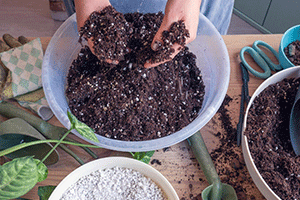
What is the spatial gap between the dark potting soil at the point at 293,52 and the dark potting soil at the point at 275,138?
0.11 metres

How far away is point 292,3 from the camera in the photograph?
5.50 ft

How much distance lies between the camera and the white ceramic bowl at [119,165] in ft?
1.89

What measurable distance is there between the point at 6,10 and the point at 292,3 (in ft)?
7.65

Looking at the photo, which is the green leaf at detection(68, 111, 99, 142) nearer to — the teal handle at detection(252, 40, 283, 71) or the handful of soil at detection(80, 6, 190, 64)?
the handful of soil at detection(80, 6, 190, 64)

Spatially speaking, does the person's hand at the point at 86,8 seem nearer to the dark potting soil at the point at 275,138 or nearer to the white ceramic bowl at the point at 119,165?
the white ceramic bowl at the point at 119,165

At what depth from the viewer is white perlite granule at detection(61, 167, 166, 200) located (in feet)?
1.97

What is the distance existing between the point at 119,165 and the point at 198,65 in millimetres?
449

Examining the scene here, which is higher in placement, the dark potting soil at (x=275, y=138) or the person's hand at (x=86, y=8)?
the person's hand at (x=86, y=8)

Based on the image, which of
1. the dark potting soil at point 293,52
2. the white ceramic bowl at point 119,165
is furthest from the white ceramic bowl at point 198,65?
the dark potting soil at point 293,52

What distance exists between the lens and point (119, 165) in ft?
2.06

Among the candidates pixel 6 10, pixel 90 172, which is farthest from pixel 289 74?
pixel 6 10

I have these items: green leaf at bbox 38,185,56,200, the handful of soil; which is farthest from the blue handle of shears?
green leaf at bbox 38,185,56,200

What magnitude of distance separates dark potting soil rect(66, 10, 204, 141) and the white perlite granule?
0.10 meters

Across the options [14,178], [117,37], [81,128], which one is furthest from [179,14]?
[14,178]
